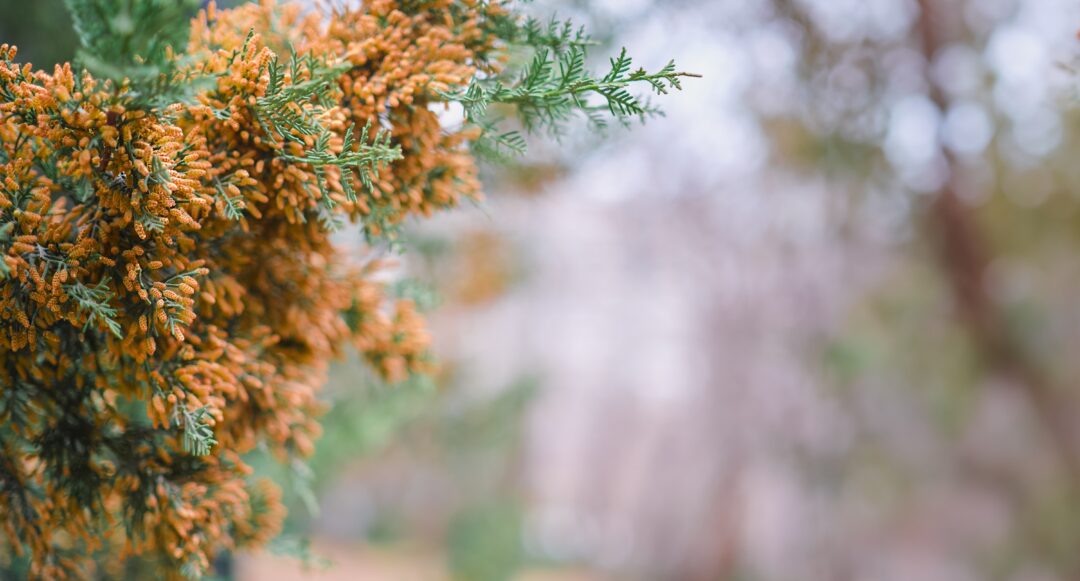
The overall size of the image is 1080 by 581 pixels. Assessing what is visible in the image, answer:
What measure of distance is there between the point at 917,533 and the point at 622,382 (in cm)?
863

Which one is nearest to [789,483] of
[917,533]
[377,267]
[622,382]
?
[917,533]

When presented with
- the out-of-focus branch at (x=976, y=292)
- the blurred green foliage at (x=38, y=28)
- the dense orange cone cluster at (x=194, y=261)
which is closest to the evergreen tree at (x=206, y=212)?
the dense orange cone cluster at (x=194, y=261)

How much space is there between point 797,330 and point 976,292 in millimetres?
3613

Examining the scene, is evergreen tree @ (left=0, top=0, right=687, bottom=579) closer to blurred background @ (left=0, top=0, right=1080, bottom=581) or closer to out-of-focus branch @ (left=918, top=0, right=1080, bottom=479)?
blurred background @ (left=0, top=0, right=1080, bottom=581)

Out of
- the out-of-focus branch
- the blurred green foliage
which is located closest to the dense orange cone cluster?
the blurred green foliage

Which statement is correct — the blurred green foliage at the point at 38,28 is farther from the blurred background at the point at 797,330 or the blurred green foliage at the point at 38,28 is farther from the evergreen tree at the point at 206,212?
the evergreen tree at the point at 206,212

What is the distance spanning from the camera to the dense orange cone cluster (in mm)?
1430

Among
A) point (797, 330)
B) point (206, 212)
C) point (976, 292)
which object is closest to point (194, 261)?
point (206, 212)

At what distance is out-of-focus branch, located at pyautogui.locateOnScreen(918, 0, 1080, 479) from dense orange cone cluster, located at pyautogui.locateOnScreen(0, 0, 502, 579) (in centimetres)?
482

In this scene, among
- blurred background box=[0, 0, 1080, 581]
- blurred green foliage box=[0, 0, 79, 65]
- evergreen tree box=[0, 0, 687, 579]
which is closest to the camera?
evergreen tree box=[0, 0, 687, 579]

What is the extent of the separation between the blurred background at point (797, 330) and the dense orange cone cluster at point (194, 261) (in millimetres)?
426

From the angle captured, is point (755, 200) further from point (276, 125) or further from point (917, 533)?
point (276, 125)

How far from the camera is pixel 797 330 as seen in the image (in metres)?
9.51

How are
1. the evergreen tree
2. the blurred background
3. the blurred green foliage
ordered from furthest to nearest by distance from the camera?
the blurred background < the blurred green foliage < the evergreen tree
